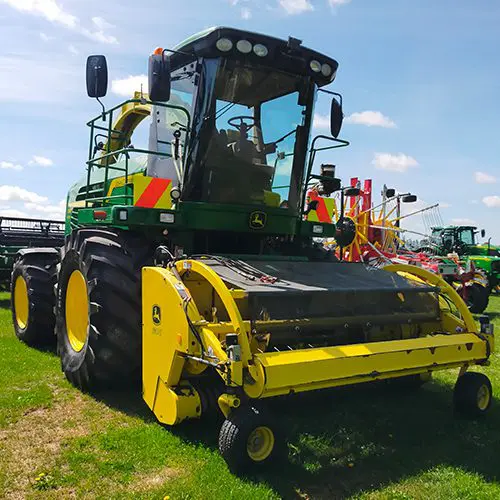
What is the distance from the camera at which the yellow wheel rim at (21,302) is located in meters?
7.02

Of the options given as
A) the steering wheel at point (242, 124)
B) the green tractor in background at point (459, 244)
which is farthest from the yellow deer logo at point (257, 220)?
the green tractor in background at point (459, 244)

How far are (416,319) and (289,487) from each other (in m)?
1.79

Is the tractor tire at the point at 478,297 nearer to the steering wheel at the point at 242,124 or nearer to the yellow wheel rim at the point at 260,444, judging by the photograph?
the steering wheel at the point at 242,124

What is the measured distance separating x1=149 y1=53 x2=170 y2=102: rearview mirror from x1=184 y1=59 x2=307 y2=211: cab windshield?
53 centimetres

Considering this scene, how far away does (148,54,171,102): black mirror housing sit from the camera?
4117 mm

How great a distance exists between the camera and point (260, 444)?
3100 mm

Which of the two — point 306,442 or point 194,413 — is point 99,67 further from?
point 306,442

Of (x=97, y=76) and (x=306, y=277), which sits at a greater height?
(x=97, y=76)

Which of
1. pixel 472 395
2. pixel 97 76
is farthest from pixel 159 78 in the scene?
pixel 472 395

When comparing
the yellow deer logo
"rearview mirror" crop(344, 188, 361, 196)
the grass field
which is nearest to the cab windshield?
the yellow deer logo

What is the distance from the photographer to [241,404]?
310 cm

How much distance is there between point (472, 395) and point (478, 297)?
8360 millimetres

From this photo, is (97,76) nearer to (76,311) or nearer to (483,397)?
Result: (76,311)

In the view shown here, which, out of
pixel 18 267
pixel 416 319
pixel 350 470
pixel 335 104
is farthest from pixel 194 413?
pixel 18 267
